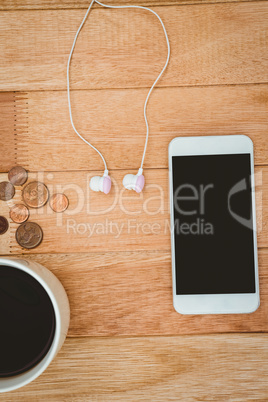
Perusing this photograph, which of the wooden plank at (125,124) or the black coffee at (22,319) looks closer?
the black coffee at (22,319)

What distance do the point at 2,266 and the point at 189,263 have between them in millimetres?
298

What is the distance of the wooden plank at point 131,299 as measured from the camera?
0.63m

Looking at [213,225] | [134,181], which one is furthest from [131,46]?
[213,225]

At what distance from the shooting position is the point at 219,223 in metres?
0.63

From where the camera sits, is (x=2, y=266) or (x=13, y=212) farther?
(x=13, y=212)

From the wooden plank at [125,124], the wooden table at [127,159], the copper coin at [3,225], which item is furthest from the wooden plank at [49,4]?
the copper coin at [3,225]

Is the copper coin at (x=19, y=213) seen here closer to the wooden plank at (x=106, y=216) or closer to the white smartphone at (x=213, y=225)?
the wooden plank at (x=106, y=216)

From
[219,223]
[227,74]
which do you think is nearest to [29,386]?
[219,223]

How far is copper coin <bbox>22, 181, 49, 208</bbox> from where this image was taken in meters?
0.65

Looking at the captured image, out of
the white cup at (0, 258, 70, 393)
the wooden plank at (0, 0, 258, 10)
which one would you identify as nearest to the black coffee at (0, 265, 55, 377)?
the white cup at (0, 258, 70, 393)

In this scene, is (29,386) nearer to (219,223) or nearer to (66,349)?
(66,349)

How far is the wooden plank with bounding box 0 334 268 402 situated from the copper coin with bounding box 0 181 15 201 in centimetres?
27

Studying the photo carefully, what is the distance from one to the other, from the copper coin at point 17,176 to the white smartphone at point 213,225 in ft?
0.83

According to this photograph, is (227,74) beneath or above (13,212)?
above
